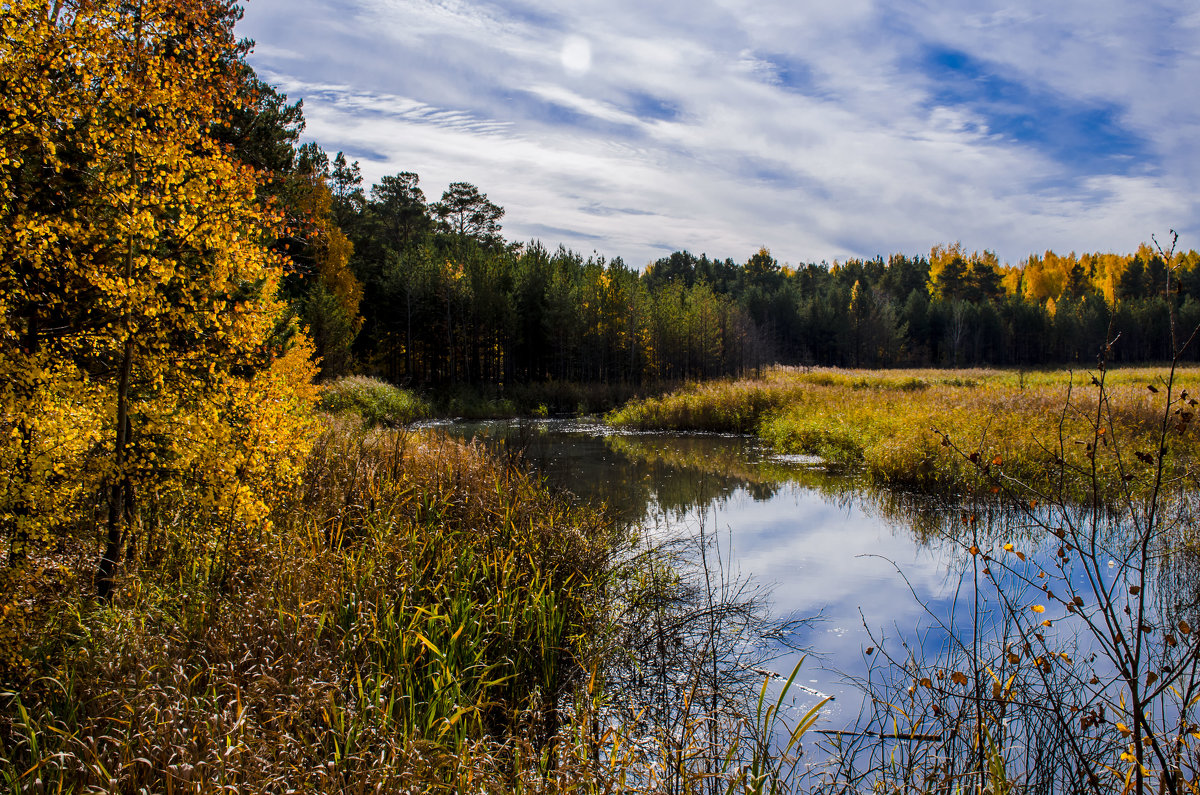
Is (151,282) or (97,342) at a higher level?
(151,282)

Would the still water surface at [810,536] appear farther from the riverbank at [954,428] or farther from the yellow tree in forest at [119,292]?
the yellow tree in forest at [119,292]

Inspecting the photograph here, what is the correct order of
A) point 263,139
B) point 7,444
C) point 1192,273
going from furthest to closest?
point 1192,273 < point 263,139 < point 7,444

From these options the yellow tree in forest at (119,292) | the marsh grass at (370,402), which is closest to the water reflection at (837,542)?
the yellow tree in forest at (119,292)

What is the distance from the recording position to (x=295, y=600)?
4508 mm

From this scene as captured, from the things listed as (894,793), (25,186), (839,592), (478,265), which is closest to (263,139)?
(25,186)

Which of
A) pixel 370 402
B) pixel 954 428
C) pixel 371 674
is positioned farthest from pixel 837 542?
pixel 370 402

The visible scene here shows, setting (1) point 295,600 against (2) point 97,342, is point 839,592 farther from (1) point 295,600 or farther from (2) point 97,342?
(2) point 97,342

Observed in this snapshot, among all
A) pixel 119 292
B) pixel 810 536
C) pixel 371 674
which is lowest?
pixel 810 536

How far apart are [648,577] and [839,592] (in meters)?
2.05

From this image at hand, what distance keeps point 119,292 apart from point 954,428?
1305cm

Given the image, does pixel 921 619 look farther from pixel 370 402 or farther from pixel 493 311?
pixel 493 311

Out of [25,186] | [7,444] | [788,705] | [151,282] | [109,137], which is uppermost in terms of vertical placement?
[109,137]

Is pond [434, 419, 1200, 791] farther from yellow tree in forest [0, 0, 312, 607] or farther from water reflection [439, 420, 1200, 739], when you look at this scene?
yellow tree in forest [0, 0, 312, 607]

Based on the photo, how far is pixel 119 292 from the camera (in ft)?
13.3
